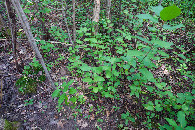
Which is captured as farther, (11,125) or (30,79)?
(30,79)

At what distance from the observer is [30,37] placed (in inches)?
87.2

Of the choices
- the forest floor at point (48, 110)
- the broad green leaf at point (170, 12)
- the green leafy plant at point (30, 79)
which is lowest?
the forest floor at point (48, 110)

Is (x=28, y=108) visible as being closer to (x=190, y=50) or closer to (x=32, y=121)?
(x=32, y=121)

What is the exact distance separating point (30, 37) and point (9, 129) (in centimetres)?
238

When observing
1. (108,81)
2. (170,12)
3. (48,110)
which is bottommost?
(48,110)

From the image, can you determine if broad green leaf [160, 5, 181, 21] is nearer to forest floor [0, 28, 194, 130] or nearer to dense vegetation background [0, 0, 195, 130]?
dense vegetation background [0, 0, 195, 130]

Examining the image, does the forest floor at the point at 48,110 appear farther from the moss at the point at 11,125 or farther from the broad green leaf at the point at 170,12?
the broad green leaf at the point at 170,12

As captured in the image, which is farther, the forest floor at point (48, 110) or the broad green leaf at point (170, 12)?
the forest floor at point (48, 110)

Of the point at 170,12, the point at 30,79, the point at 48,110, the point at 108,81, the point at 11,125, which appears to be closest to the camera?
the point at 170,12

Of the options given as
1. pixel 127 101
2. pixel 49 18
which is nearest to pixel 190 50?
pixel 127 101

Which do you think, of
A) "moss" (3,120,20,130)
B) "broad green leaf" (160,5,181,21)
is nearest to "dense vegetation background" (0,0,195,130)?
"moss" (3,120,20,130)

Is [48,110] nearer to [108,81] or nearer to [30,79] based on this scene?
[30,79]

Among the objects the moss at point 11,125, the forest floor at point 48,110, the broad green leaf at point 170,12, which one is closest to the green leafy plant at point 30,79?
the forest floor at point 48,110

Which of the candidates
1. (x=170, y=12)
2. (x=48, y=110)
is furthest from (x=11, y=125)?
(x=170, y=12)
